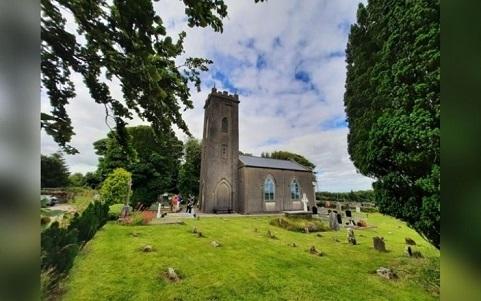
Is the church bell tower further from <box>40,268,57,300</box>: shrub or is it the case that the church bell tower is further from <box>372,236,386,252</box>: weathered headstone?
<box>40,268,57,300</box>: shrub

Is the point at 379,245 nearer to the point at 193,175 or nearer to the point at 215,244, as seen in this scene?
the point at 215,244

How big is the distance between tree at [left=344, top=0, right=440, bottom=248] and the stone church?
263 inches

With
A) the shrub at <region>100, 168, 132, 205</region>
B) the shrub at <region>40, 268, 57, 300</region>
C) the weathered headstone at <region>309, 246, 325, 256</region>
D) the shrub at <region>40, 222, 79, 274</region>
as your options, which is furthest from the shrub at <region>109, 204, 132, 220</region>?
the weathered headstone at <region>309, 246, 325, 256</region>

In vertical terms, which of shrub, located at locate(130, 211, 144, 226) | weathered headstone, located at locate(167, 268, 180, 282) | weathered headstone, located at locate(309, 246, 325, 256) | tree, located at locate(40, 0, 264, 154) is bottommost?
weathered headstone, located at locate(309, 246, 325, 256)

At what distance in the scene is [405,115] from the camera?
3184 millimetres

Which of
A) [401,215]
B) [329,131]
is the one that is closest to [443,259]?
[401,215]

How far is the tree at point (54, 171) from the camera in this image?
1204 mm

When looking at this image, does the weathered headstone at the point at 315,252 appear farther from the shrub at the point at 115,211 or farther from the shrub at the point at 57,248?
the shrub at the point at 115,211

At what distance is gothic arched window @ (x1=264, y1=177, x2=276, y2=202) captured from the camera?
1080 centimetres

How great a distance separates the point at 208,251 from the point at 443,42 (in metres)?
4.00

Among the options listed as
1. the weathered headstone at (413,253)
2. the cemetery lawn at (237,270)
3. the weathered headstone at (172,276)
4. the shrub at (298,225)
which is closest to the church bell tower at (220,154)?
the shrub at (298,225)

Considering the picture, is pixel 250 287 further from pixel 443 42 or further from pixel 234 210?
pixel 234 210

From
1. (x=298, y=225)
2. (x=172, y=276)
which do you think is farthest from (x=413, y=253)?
(x=172, y=276)

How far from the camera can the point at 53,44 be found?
1.40 meters
